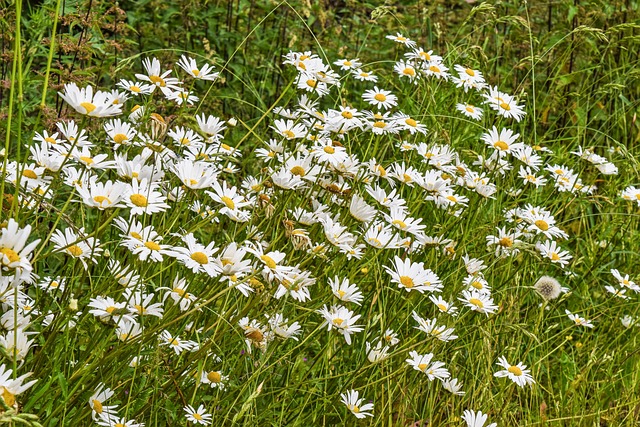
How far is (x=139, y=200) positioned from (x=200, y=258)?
162 millimetres

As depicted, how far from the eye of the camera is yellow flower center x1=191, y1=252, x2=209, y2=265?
65.5 inches

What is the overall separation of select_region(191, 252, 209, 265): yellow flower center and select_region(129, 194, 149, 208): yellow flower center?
0.14 m

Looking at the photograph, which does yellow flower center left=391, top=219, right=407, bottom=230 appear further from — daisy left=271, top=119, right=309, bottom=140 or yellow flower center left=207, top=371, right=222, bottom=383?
yellow flower center left=207, top=371, right=222, bottom=383

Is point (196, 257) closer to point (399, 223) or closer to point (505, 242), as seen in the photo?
point (399, 223)

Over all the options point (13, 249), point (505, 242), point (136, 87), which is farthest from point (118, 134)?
point (505, 242)

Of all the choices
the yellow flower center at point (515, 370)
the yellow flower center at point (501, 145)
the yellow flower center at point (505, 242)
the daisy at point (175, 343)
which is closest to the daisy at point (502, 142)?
the yellow flower center at point (501, 145)

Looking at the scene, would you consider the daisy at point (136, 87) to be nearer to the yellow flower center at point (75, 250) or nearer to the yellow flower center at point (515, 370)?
the yellow flower center at point (75, 250)

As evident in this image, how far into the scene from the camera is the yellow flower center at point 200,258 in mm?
1663

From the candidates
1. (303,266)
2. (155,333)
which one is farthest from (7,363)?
(303,266)

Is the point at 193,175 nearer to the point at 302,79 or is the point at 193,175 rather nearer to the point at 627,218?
the point at 302,79

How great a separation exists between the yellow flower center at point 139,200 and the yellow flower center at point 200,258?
0.14 meters

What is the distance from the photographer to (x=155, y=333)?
1706 millimetres

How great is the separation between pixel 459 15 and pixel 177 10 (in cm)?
171

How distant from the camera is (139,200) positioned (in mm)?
1679
